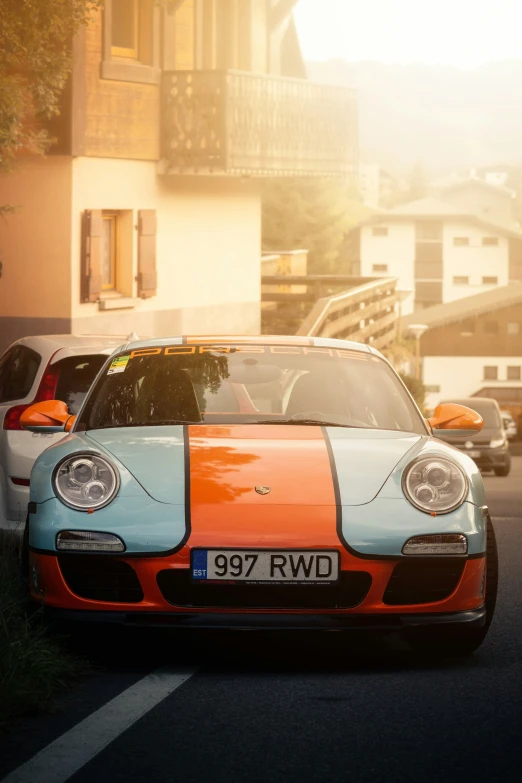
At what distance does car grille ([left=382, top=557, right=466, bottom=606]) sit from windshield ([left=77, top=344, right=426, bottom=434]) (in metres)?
1.01

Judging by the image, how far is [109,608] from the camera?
5.75 m

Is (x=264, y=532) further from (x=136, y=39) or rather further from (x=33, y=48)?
(x=136, y=39)

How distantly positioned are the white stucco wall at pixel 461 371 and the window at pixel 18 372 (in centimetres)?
7843

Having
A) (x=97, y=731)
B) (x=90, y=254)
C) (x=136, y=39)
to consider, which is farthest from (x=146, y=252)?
(x=97, y=731)

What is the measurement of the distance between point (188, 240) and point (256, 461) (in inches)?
808

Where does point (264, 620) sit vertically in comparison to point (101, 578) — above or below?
below

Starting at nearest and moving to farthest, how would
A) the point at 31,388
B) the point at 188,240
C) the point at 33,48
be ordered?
the point at 31,388 → the point at 33,48 → the point at 188,240

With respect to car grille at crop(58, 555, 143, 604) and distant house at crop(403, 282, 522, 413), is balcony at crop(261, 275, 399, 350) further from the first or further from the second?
distant house at crop(403, 282, 522, 413)

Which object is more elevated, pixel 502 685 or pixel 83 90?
pixel 83 90

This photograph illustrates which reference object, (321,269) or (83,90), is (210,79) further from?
(321,269)

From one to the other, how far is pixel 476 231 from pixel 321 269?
25535 millimetres

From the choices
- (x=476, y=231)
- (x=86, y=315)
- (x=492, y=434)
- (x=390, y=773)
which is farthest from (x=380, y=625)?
(x=476, y=231)

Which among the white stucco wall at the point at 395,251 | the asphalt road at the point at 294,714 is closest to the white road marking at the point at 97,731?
the asphalt road at the point at 294,714

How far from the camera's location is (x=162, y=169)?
24.7 metres
